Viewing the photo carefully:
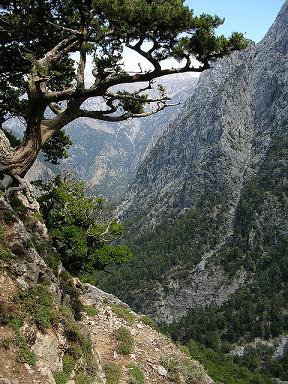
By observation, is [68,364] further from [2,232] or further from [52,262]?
[52,262]

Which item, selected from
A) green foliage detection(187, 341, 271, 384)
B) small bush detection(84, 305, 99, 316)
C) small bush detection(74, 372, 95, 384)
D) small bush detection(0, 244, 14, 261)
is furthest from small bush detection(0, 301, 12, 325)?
green foliage detection(187, 341, 271, 384)

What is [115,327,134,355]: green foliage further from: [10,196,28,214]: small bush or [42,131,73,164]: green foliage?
[42,131,73,164]: green foliage

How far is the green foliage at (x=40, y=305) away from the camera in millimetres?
12141

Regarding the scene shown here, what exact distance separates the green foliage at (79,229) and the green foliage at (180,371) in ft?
26.4

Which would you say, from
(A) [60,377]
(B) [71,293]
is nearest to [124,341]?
(B) [71,293]

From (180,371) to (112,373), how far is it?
170 inches

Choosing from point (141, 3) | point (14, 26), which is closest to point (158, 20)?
point (141, 3)

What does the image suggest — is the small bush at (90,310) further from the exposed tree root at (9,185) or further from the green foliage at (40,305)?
the green foliage at (40,305)

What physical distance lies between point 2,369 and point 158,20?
12.1 metres

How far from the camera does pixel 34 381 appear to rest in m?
10.6

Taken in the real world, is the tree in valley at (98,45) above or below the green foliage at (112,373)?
above

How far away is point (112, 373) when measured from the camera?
1659 cm

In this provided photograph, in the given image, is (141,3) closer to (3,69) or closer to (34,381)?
(3,69)

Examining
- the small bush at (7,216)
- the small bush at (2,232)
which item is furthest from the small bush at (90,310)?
the small bush at (2,232)
